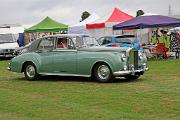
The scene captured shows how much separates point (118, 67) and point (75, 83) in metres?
1.47

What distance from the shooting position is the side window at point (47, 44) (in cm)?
1520

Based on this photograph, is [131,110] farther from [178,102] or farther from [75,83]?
[75,83]

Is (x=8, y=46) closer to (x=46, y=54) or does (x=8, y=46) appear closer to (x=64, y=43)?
(x=46, y=54)

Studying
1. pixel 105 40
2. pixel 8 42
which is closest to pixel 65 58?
pixel 105 40

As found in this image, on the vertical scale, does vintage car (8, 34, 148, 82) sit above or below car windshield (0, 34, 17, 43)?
below

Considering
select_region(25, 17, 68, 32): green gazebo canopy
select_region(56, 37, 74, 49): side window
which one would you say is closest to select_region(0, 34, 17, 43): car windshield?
select_region(25, 17, 68, 32): green gazebo canopy

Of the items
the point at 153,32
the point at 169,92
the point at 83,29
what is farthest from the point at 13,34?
the point at 169,92

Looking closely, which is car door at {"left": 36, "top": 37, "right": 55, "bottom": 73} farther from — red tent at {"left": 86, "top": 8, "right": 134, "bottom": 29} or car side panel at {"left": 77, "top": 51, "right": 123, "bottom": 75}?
red tent at {"left": 86, "top": 8, "right": 134, "bottom": 29}

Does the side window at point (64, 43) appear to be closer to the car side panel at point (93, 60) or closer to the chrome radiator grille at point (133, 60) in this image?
the car side panel at point (93, 60)

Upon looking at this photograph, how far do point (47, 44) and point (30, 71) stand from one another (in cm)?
113

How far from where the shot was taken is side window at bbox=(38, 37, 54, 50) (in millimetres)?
15203

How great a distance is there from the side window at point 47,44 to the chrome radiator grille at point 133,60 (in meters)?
2.85

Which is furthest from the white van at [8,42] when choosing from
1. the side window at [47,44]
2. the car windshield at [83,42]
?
the car windshield at [83,42]

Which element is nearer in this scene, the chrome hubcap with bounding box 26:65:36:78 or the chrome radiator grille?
the chrome radiator grille
